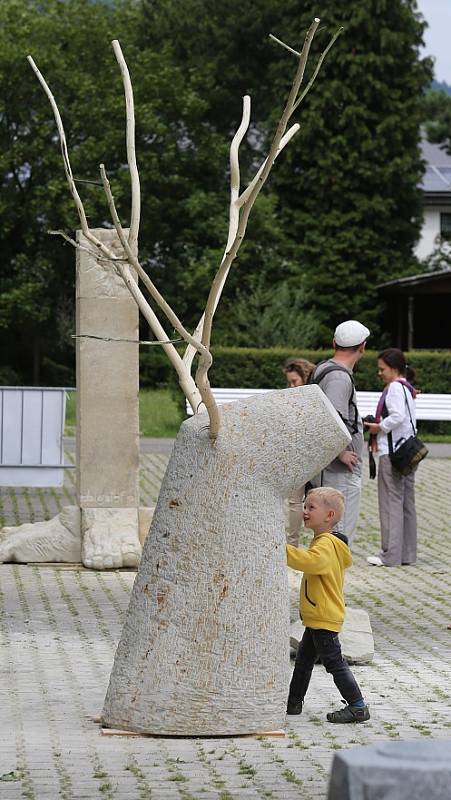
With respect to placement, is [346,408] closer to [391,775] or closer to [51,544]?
[51,544]

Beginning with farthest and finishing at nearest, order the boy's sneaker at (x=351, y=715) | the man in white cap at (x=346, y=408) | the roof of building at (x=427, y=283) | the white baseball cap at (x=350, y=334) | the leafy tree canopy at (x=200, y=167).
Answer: the leafy tree canopy at (x=200, y=167), the roof of building at (x=427, y=283), the white baseball cap at (x=350, y=334), the man in white cap at (x=346, y=408), the boy's sneaker at (x=351, y=715)

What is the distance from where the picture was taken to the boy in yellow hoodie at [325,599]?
6.78m

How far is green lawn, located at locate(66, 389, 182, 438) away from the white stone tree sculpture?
62.6ft

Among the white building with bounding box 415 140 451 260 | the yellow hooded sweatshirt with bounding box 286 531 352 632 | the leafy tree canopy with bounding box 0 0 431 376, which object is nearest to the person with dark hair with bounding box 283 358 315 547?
the yellow hooded sweatshirt with bounding box 286 531 352 632

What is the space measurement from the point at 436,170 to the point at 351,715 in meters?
58.8

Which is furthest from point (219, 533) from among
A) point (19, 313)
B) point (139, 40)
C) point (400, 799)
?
point (139, 40)

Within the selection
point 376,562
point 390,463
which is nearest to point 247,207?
point 390,463

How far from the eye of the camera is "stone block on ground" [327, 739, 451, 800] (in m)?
3.03

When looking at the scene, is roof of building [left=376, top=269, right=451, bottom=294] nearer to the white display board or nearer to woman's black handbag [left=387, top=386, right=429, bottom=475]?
the white display board

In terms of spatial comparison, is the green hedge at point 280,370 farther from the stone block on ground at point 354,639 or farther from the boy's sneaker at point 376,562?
the stone block on ground at point 354,639

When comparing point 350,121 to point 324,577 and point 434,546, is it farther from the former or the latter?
point 324,577

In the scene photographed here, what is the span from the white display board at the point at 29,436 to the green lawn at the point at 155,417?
11453mm

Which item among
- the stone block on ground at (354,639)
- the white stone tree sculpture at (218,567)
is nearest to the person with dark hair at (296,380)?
the stone block on ground at (354,639)

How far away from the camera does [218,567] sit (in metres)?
6.38
